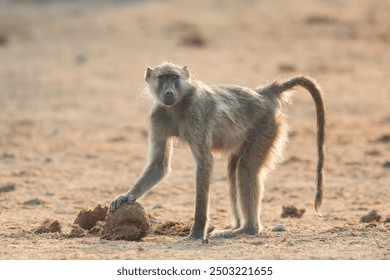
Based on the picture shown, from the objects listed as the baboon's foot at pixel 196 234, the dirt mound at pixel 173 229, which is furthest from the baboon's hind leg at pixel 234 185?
the baboon's foot at pixel 196 234

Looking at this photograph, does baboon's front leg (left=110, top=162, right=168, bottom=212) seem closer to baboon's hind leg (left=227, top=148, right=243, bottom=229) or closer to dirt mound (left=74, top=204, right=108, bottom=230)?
dirt mound (left=74, top=204, right=108, bottom=230)

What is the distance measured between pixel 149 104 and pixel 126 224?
917 cm

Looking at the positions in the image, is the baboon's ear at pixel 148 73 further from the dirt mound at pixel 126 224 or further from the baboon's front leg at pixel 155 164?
the dirt mound at pixel 126 224

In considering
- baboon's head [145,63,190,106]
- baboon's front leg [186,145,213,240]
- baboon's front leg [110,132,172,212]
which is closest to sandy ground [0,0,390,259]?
baboon's front leg [186,145,213,240]

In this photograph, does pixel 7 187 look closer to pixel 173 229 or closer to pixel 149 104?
pixel 173 229

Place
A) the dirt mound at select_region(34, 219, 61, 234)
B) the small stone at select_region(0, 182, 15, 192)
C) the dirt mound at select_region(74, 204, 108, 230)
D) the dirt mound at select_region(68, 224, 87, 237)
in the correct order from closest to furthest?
the dirt mound at select_region(68, 224, 87, 237) < the dirt mound at select_region(34, 219, 61, 234) < the dirt mound at select_region(74, 204, 108, 230) < the small stone at select_region(0, 182, 15, 192)

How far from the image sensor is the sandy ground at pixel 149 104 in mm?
7484

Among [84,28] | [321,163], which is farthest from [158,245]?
[84,28]

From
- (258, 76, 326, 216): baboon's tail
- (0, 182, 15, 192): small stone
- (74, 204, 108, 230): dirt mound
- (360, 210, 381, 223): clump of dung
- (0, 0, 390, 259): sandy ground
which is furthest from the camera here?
(0, 182, 15, 192): small stone

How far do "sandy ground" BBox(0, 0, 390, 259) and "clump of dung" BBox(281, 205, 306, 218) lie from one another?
0.25 feet

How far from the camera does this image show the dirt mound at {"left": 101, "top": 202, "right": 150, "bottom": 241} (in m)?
7.36

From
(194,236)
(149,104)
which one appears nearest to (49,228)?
(194,236)
